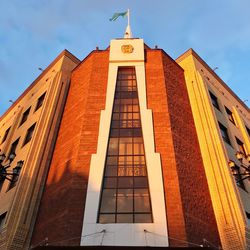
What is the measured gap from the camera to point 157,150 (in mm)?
16234

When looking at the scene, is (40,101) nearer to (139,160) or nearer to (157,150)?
(139,160)

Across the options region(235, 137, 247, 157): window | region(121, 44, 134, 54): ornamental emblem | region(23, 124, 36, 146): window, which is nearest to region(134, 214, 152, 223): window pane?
region(23, 124, 36, 146): window

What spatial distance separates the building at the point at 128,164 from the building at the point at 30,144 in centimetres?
6

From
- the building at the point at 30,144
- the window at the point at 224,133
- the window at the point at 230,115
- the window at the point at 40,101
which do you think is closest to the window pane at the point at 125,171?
the building at the point at 30,144

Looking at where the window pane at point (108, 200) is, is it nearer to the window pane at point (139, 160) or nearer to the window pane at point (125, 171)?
the window pane at point (125, 171)

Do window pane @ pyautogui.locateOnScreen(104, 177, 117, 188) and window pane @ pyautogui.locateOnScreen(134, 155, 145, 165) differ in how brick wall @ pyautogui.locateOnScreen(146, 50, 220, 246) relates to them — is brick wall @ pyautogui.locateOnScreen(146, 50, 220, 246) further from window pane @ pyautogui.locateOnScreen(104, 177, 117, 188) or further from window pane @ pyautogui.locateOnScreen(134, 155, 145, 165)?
window pane @ pyautogui.locateOnScreen(104, 177, 117, 188)

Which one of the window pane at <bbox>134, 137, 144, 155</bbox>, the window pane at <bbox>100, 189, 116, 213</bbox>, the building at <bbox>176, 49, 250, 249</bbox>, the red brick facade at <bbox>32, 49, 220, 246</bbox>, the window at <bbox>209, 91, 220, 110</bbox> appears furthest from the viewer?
the window at <bbox>209, 91, 220, 110</bbox>

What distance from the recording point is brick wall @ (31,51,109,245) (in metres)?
13.9

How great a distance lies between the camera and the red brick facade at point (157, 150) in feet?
45.4

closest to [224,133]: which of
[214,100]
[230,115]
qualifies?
[214,100]

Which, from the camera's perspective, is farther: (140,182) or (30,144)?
(30,144)

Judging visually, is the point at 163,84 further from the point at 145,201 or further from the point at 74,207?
the point at 74,207

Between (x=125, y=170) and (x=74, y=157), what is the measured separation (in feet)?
8.69

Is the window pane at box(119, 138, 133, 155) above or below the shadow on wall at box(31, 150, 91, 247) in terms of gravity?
above
